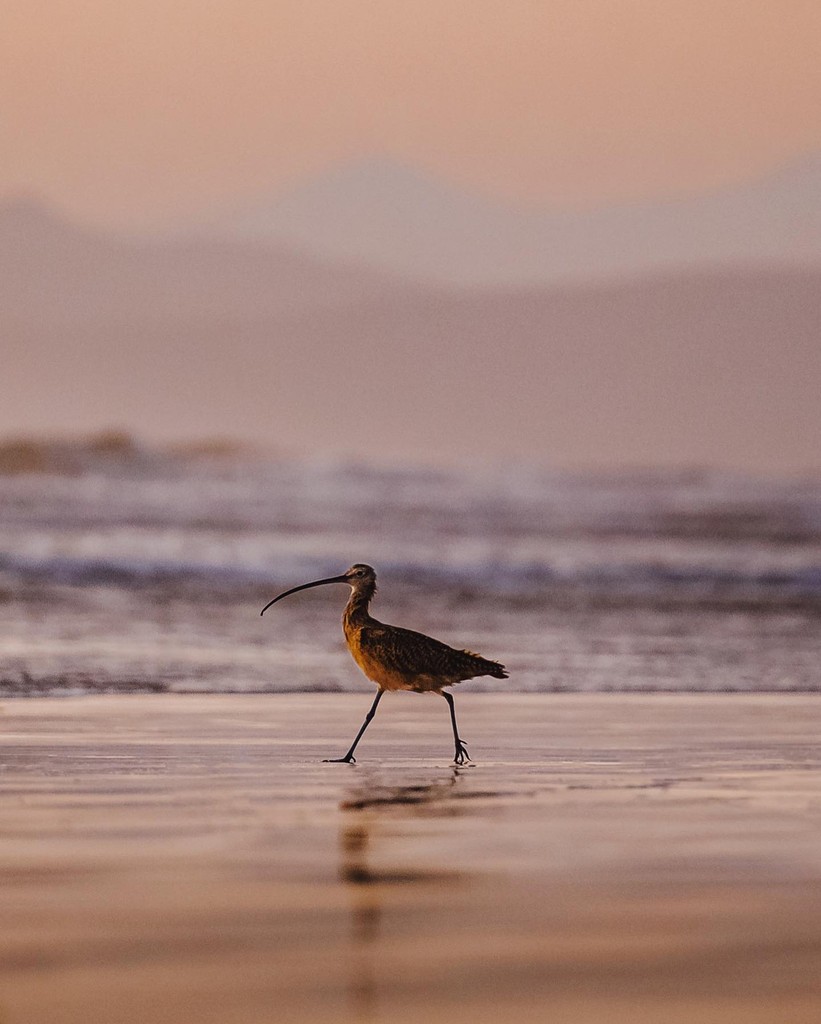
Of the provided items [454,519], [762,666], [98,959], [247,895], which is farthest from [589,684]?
[454,519]

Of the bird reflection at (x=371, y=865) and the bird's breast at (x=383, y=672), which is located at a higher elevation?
the bird's breast at (x=383, y=672)

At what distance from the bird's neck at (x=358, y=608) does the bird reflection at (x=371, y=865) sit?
1133mm

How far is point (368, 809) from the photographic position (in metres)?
7.20

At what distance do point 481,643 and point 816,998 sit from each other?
1031cm

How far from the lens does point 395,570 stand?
21.2 metres

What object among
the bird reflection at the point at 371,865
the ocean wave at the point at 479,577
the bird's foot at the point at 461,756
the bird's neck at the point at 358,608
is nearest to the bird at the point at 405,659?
the bird's neck at the point at 358,608

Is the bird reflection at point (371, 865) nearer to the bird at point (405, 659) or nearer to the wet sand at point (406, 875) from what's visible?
the wet sand at point (406, 875)

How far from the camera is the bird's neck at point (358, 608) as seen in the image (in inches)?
369

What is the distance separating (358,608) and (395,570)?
38.6ft

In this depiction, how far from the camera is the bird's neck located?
9.38 meters

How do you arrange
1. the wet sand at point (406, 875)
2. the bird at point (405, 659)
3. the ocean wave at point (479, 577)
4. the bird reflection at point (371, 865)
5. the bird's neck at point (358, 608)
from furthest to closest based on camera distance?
the ocean wave at point (479, 577), the bird's neck at point (358, 608), the bird at point (405, 659), the bird reflection at point (371, 865), the wet sand at point (406, 875)

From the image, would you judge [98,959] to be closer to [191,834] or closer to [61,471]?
[191,834]

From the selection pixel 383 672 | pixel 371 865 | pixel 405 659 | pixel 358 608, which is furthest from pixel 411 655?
pixel 371 865

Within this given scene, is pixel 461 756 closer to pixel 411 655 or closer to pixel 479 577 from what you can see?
pixel 411 655
